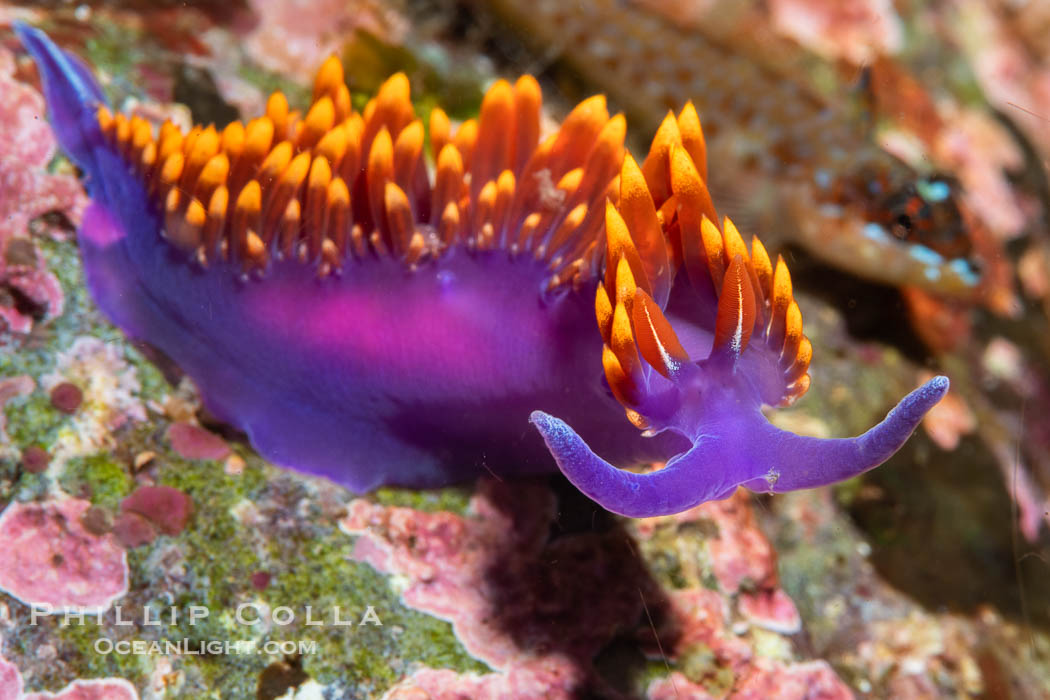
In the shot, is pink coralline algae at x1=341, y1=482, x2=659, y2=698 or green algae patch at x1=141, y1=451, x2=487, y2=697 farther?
pink coralline algae at x1=341, y1=482, x2=659, y2=698

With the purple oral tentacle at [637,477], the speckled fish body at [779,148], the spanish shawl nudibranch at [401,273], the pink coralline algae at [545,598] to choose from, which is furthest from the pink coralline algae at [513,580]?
the speckled fish body at [779,148]

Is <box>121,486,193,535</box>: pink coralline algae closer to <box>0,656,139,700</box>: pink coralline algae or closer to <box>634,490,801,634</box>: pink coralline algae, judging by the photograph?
<box>0,656,139,700</box>: pink coralline algae

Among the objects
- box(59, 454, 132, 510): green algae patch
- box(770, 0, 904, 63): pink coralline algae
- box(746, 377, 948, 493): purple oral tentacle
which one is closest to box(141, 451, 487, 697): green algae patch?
box(59, 454, 132, 510): green algae patch

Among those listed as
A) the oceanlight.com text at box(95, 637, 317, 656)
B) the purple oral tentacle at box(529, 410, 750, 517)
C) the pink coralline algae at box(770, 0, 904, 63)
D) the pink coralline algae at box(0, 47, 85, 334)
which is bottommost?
the oceanlight.com text at box(95, 637, 317, 656)

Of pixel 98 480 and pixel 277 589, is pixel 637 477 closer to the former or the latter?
pixel 277 589

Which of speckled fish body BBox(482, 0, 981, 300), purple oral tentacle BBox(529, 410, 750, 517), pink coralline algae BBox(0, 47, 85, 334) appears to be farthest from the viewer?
speckled fish body BBox(482, 0, 981, 300)

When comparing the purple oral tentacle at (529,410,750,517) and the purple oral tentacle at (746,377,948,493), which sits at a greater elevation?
the purple oral tentacle at (746,377,948,493)

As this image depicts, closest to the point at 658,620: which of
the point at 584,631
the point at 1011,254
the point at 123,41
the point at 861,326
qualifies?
the point at 584,631
